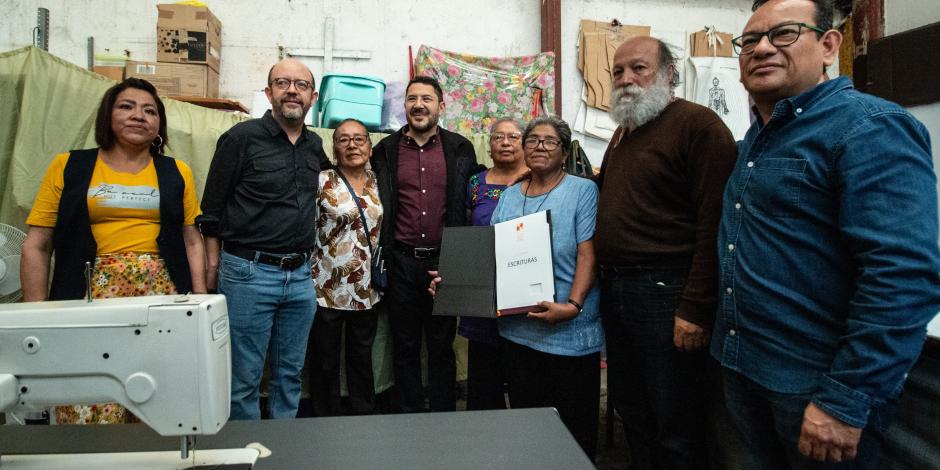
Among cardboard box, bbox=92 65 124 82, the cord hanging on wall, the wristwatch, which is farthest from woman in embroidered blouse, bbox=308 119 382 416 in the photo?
the cord hanging on wall

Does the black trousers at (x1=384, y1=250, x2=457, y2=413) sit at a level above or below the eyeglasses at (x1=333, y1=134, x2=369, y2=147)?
below

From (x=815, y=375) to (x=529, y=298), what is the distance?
914 mm

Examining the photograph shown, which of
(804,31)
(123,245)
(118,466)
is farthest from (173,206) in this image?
(804,31)

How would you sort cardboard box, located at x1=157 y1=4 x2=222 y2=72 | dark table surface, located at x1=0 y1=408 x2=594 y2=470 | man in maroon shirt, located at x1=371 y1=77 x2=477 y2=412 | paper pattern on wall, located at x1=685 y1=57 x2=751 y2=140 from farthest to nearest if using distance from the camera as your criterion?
paper pattern on wall, located at x1=685 y1=57 x2=751 y2=140, cardboard box, located at x1=157 y1=4 x2=222 y2=72, man in maroon shirt, located at x1=371 y1=77 x2=477 y2=412, dark table surface, located at x1=0 y1=408 x2=594 y2=470

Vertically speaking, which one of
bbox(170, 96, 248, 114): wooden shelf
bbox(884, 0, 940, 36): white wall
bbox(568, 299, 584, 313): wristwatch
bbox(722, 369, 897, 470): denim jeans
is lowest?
bbox(722, 369, 897, 470): denim jeans

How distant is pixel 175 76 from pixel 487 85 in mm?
2377

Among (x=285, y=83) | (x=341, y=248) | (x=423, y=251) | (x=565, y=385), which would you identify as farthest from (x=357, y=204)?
(x=565, y=385)

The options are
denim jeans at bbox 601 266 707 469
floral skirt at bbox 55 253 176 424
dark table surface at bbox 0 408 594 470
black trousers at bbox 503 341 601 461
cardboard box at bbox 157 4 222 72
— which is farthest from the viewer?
cardboard box at bbox 157 4 222 72

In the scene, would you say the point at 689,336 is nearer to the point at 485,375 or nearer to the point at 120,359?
the point at 485,375

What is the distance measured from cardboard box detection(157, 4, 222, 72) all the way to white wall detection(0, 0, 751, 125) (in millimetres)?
507

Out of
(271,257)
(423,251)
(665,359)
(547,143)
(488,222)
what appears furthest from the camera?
(423,251)

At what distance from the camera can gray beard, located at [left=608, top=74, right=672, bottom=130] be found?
1.68 m

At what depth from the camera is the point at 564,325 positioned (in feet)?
5.98

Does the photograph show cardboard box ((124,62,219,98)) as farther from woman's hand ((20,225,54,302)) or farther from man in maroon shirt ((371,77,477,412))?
woman's hand ((20,225,54,302))
